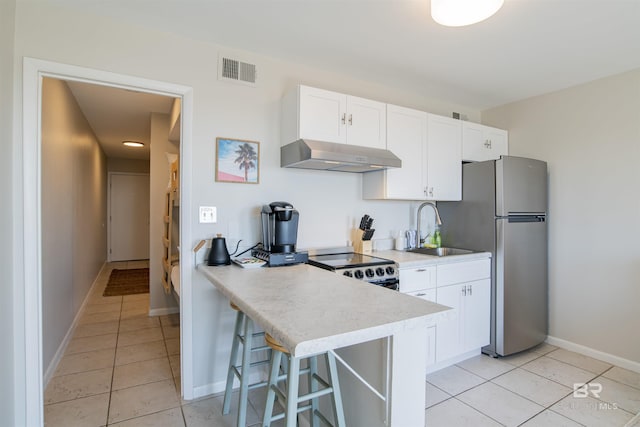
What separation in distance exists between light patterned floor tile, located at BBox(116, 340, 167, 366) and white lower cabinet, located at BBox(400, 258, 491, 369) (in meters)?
2.24

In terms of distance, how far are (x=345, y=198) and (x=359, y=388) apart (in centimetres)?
173

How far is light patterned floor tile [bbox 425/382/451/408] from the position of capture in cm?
223

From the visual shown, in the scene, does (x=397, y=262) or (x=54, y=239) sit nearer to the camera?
(x=397, y=262)

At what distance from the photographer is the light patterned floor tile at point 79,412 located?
198cm

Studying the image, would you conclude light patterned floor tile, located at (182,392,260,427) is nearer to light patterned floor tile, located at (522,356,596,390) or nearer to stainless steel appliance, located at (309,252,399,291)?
stainless steel appliance, located at (309,252,399,291)

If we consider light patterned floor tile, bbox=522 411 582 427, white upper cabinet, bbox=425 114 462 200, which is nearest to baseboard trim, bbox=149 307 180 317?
white upper cabinet, bbox=425 114 462 200

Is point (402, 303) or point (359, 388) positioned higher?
point (402, 303)

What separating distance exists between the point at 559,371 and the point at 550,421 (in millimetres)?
840

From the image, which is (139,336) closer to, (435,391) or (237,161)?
(237,161)

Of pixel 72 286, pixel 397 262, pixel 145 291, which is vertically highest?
pixel 397 262

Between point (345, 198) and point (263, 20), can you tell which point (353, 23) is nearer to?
point (263, 20)

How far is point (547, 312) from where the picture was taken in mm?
3221

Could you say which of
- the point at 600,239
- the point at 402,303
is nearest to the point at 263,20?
the point at 402,303

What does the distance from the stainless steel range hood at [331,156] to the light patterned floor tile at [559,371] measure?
2018 mm
